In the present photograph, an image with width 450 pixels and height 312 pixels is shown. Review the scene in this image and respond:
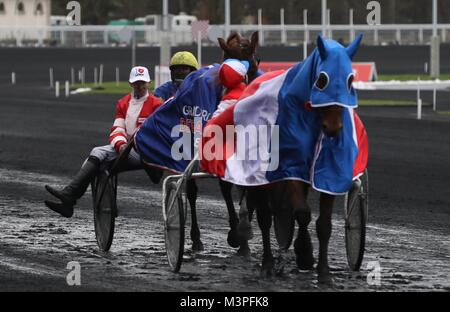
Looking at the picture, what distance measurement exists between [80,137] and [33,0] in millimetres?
70994

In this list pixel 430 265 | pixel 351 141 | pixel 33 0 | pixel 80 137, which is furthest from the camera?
pixel 33 0

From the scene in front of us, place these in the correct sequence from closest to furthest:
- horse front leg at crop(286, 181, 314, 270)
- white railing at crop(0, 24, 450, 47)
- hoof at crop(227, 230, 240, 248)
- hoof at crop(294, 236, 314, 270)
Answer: horse front leg at crop(286, 181, 314, 270) < hoof at crop(294, 236, 314, 270) < hoof at crop(227, 230, 240, 248) < white railing at crop(0, 24, 450, 47)

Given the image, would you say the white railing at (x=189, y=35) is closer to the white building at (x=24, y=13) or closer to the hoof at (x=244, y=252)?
the white building at (x=24, y=13)

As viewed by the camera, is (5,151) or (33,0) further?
(33,0)

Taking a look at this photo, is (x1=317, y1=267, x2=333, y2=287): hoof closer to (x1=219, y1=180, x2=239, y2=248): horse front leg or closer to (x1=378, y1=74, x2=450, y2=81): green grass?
(x1=219, y1=180, x2=239, y2=248): horse front leg

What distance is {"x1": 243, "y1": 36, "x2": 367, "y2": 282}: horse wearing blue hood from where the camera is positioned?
9070 millimetres

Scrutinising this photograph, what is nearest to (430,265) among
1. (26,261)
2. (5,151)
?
(26,261)

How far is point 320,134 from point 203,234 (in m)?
3.13

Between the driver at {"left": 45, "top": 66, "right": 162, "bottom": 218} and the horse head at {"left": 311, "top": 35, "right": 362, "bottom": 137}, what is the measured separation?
2.90 meters

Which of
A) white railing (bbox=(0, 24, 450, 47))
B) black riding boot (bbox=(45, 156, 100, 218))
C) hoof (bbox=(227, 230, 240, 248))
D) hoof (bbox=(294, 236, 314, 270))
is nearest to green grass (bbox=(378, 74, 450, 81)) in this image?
white railing (bbox=(0, 24, 450, 47))

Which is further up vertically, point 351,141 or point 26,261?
point 351,141

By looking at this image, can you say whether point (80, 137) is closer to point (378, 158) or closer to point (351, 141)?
point (378, 158)

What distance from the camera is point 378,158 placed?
809 inches
